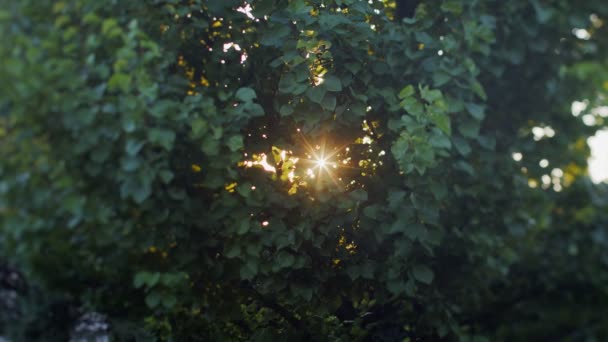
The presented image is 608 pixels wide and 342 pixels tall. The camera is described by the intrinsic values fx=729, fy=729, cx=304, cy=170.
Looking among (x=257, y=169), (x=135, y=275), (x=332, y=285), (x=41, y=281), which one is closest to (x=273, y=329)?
(x=332, y=285)

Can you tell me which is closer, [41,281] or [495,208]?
[41,281]

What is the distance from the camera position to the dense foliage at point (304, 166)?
3.62m

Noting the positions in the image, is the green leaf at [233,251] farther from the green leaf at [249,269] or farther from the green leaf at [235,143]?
the green leaf at [235,143]

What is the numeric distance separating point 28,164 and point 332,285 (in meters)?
2.47

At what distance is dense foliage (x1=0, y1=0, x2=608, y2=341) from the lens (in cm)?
362

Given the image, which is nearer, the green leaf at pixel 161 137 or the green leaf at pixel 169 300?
the green leaf at pixel 161 137

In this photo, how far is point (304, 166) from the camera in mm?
5141

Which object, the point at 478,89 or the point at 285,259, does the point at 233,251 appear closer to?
the point at 285,259

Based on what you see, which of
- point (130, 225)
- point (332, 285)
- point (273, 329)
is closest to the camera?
point (130, 225)

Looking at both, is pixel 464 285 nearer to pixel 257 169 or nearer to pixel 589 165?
pixel 589 165

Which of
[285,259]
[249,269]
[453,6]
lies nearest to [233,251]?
[249,269]

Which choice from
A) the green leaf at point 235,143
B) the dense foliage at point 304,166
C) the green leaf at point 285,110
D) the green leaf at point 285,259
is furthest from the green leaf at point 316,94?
the green leaf at point 285,259

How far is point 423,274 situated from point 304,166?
4.05 ft

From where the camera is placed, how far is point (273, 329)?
569 cm
